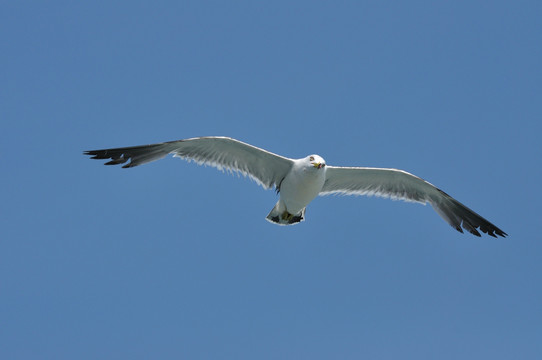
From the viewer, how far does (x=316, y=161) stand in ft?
55.3

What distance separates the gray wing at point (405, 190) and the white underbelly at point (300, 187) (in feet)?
3.11

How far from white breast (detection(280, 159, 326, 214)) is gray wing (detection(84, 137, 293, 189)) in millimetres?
361

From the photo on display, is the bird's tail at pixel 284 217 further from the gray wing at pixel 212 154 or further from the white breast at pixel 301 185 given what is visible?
the gray wing at pixel 212 154

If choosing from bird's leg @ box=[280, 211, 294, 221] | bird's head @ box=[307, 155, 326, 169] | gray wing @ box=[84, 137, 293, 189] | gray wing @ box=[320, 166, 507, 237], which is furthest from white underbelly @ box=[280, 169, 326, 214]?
gray wing @ box=[320, 166, 507, 237]

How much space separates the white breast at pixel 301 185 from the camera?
56.0ft

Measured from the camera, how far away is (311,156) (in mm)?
17062

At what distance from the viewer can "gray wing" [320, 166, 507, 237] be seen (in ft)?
60.9

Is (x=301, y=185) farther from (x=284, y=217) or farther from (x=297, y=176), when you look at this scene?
(x=284, y=217)

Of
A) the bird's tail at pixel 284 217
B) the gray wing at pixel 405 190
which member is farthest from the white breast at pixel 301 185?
the gray wing at pixel 405 190

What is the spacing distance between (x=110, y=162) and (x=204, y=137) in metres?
2.40

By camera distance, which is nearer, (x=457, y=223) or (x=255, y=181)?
(x=255, y=181)

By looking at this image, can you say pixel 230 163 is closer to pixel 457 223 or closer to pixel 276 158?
pixel 276 158

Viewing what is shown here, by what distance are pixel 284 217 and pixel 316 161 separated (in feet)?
7.95

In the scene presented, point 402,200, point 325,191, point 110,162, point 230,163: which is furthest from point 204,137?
point 402,200
